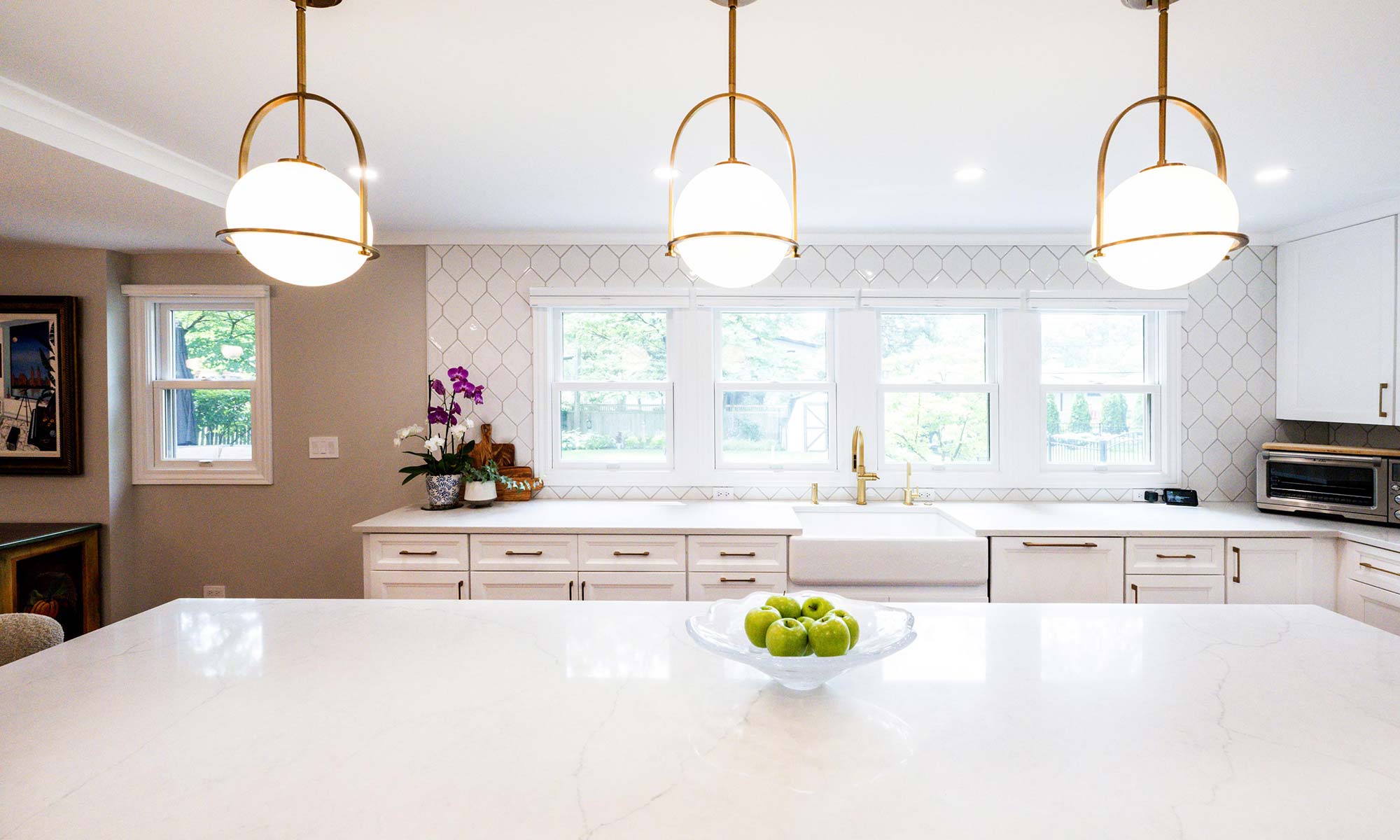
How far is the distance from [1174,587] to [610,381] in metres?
2.70

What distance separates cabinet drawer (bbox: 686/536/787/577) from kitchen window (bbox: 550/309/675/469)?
2.63 ft

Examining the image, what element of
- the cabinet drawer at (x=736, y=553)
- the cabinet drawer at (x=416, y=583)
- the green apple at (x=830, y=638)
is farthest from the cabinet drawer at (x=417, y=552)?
the green apple at (x=830, y=638)

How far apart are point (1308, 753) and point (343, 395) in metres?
3.71

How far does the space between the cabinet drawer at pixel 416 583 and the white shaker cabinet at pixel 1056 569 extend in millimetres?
2226

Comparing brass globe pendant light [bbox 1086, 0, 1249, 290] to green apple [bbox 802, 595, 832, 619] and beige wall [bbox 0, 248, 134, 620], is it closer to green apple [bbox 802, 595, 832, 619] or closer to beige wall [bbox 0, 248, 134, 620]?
green apple [bbox 802, 595, 832, 619]

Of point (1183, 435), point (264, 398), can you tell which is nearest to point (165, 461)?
point (264, 398)

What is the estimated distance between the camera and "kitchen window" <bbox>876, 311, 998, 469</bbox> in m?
3.52

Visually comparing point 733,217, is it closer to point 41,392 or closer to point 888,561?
point 888,561

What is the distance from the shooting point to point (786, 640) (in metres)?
1.10

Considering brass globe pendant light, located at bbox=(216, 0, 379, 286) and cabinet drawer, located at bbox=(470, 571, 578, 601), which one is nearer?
brass globe pendant light, located at bbox=(216, 0, 379, 286)

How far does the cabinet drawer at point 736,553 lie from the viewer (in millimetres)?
2779

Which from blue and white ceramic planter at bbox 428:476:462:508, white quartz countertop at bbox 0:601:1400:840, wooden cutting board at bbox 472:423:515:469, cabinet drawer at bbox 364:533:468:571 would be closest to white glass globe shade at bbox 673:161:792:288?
white quartz countertop at bbox 0:601:1400:840

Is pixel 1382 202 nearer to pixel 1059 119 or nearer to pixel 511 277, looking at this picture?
pixel 1059 119

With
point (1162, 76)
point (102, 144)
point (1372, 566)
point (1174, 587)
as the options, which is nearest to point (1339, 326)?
point (1372, 566)
